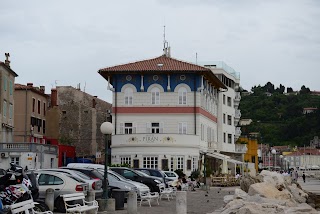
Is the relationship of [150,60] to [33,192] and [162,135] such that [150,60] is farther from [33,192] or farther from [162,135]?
[33,192]

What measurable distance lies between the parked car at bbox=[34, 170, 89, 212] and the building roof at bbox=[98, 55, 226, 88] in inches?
1512

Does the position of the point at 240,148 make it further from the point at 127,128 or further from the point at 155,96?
the point at 127,128

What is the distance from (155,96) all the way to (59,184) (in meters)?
39.5

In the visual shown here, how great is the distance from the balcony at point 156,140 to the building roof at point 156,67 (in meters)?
6.37

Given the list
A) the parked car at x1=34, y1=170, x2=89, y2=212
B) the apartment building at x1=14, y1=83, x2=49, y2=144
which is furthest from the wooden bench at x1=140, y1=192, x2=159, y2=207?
the apartment building at x1=14, y1=83, x2=49, y2=144

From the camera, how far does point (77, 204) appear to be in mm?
20125

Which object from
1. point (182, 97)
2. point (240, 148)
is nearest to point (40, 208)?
point (182, 97)

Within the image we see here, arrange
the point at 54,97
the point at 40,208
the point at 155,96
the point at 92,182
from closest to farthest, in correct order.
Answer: the point at 40,208
the point at 92,182
the point at 155,96
the point at 54,97

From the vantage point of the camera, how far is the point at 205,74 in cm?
6375

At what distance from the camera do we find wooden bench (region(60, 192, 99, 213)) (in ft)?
61.6

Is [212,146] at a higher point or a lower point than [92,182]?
higher

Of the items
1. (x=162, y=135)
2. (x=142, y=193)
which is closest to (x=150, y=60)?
(x=162, y=135)

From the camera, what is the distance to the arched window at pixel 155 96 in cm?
6288

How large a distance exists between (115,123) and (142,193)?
33.6m
